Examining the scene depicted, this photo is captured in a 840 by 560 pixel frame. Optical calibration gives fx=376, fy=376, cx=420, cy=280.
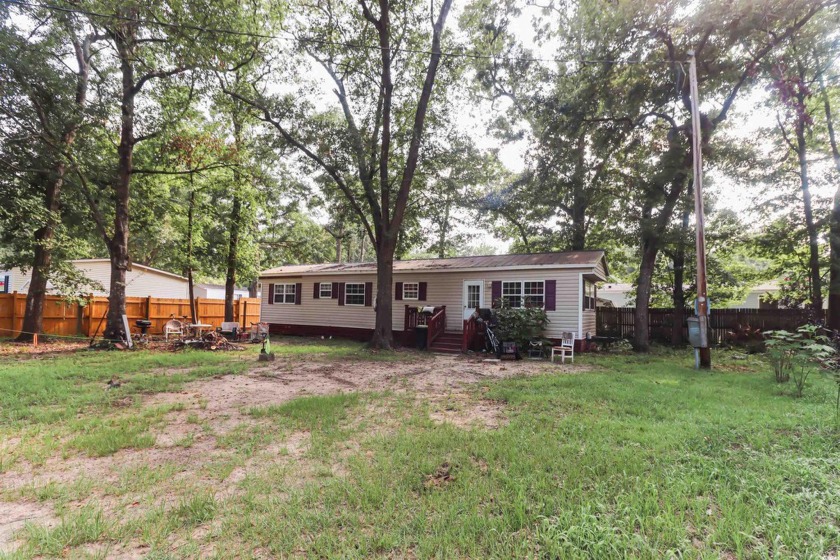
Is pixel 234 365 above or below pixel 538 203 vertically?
below

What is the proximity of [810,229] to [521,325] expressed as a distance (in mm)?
10640

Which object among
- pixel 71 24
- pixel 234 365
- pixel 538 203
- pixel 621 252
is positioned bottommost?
pixel 234 365

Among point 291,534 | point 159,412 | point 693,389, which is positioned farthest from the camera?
point 693,389

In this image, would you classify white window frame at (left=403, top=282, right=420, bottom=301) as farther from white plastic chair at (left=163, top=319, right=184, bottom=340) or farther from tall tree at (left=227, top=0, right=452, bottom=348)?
white plastic chair at (left=163, top=319, right=184, bottom=340)

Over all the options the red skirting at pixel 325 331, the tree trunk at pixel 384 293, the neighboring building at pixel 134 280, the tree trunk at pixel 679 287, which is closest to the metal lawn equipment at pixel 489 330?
the tree trunk at pixel 384 293

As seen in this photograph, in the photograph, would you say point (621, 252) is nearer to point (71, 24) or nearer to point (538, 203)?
point (538, 203)

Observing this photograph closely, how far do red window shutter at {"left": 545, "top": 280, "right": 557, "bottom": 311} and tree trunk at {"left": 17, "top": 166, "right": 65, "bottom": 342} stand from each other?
1545 cm

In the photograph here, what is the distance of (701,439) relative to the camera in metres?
3.80

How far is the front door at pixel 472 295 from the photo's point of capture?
13234 millimetres

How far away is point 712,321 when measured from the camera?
13.5 m

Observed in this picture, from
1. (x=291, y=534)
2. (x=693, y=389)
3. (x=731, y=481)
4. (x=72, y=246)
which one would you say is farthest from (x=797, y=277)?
(x=72, y=246)

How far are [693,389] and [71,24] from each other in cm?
1660

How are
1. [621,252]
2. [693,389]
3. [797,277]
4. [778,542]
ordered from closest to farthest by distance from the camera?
[778,542]
[693,389]
[797,277]
[621,252]

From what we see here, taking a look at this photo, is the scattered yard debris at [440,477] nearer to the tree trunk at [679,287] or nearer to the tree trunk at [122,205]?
the tree trunk at [122,205]
